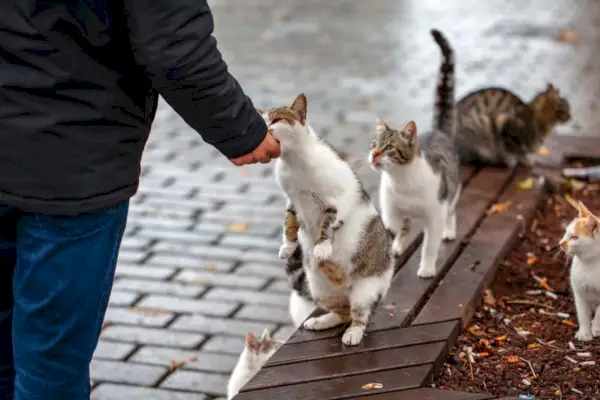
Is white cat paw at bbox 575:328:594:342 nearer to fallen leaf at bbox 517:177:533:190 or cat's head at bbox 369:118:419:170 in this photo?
cat's head at bbox 369:118:419:170

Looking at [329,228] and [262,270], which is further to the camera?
[262,270]

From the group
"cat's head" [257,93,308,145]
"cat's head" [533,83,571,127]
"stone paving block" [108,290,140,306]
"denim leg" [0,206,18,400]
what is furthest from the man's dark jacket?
"cat's head" [533,83,571,127]

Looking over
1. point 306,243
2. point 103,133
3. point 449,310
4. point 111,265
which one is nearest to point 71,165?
point 103,133

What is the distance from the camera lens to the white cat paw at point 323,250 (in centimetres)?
351

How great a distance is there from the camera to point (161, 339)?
15.3 ft

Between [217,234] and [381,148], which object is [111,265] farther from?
[217,234]

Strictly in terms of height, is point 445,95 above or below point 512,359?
above

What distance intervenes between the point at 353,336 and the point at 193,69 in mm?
1415

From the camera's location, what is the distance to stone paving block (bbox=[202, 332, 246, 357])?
4.57 meters

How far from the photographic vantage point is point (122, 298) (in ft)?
16.6

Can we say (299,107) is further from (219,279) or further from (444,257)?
(219,279)

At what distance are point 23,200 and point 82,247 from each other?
8.3 inches

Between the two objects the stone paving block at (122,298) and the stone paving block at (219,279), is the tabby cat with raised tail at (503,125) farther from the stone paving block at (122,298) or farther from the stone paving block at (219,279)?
the stone paving block at (122,298)

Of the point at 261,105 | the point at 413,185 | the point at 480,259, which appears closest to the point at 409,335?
the point at 413,185
